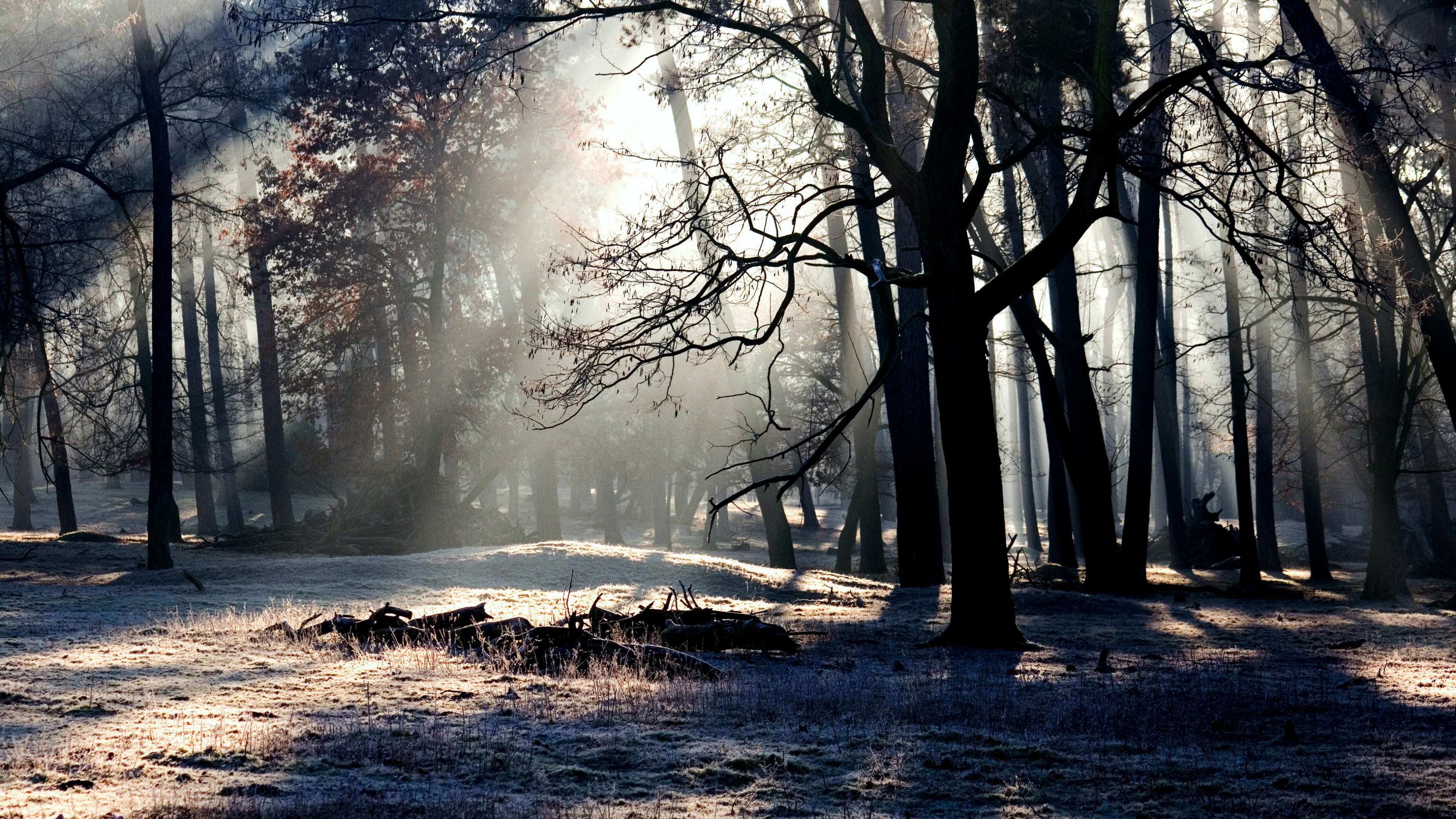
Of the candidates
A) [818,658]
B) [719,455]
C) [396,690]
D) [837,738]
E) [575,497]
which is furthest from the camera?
[575,497]

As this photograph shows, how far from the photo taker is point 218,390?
3412 cm

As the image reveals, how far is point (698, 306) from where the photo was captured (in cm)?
A: 1041

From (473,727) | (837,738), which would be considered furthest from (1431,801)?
(473,727)

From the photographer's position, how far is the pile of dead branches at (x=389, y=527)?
25.3m

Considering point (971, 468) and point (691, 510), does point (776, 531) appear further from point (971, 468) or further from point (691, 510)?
point (691, 510)

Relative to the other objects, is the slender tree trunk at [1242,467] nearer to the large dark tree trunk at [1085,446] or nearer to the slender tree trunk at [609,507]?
the large dark tree trunk at [1085,446]

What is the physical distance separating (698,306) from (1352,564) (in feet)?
91.0

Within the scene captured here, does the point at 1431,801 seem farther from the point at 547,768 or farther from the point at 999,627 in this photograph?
the point at 999,627

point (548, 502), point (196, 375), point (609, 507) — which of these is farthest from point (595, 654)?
point (609, 507)

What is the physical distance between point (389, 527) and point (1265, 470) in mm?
20722

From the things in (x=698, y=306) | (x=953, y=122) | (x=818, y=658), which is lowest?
(x=818, y=658)

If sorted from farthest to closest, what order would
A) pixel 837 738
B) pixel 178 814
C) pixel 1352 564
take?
pixel 1352 564
pixel 837 738
pixel 178 814

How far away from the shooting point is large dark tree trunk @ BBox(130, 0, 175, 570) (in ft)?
60.5

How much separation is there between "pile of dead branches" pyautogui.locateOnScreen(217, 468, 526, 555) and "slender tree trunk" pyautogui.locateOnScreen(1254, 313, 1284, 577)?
58.8 feet
